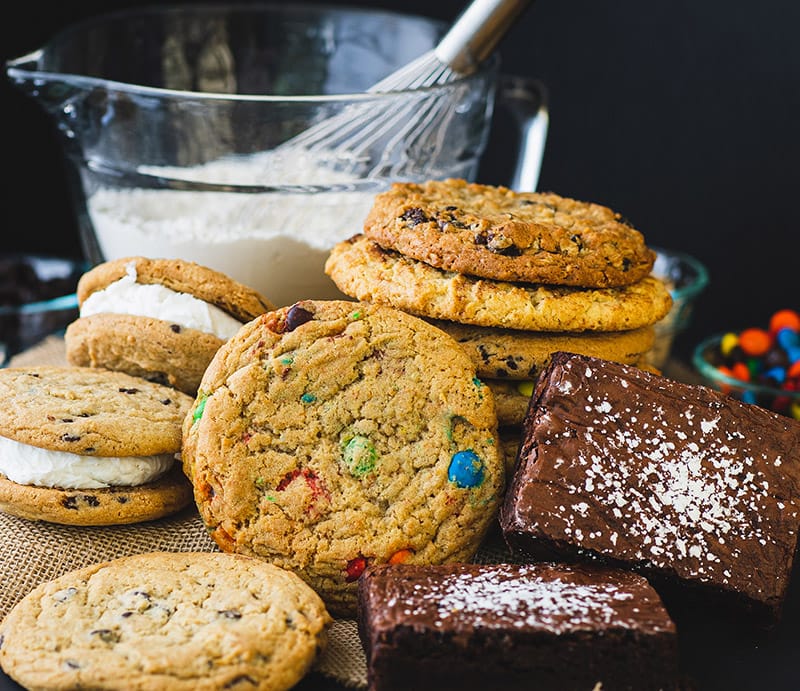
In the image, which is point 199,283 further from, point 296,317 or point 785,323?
point 785,323

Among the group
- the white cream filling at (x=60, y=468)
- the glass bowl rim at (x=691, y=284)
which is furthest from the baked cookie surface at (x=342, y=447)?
the glass bowl rim at (x=691, y=284)

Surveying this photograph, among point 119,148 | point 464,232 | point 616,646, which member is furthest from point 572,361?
point 119,148

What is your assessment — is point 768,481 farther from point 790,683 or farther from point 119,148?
point 119,148

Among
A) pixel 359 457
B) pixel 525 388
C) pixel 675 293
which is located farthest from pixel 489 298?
pixel 675 293

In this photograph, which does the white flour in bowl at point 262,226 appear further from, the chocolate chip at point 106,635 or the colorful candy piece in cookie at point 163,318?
the chocolate chip at point 106,635

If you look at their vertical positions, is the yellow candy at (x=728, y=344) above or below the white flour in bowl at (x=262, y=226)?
below

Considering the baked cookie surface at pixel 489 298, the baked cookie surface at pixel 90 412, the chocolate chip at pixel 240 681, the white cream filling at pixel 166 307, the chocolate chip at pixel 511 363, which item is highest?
the baked cookie surface at pixel 489 298
